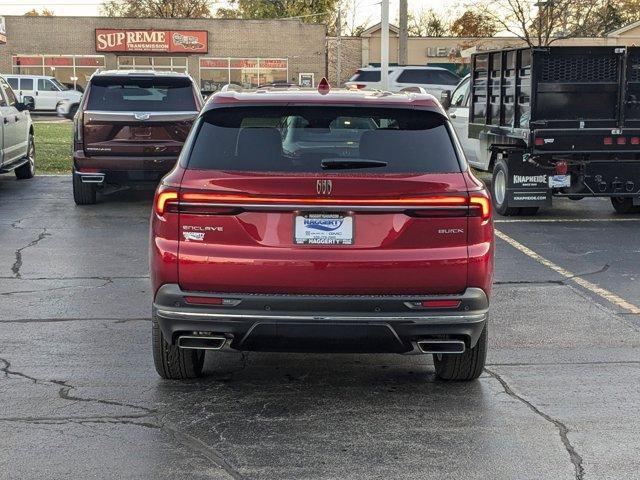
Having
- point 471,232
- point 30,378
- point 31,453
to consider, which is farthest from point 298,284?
point 30,378

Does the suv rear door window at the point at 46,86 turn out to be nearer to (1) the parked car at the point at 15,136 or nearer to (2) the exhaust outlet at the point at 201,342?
(1) the parked car at the point at 15,136

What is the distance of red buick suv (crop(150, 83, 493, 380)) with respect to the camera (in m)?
5.16

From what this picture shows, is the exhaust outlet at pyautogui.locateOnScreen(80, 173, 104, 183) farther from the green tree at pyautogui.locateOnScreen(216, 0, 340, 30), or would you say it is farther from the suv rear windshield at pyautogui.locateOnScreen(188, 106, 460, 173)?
the green tree at pyautogui.locateOnScreen(216, 0, 340, 30)

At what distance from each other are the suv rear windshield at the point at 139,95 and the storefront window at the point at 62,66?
45.3m

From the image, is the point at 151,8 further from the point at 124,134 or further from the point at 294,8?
the point at 124,134

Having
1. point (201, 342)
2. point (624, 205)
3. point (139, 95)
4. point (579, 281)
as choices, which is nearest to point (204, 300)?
point (201, 342)

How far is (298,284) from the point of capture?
516 centimetres

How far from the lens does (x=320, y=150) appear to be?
5.80m

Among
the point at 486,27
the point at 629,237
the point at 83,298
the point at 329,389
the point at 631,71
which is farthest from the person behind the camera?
the point at 486,27

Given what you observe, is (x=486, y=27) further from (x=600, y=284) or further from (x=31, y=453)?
(x=31, y=453)

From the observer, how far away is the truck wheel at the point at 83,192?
14.3m

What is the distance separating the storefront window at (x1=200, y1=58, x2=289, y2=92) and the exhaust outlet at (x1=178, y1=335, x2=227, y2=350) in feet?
179

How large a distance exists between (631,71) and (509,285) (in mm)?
5083

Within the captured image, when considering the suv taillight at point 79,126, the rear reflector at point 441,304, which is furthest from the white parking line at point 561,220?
the rear reflector at point 441,304
